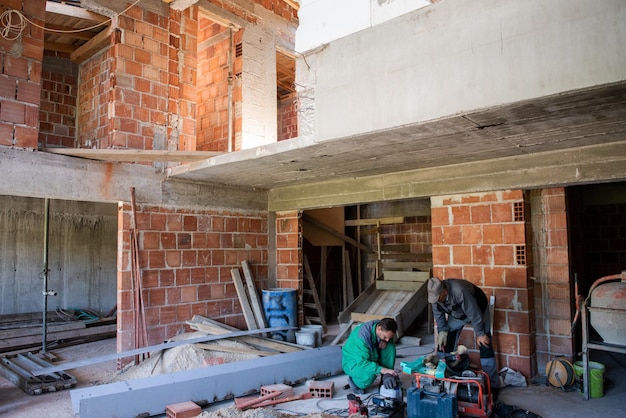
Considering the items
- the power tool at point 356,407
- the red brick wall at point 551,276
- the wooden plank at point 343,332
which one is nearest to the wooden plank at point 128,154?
the power tool at point 356,407

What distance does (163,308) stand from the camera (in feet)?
18.6

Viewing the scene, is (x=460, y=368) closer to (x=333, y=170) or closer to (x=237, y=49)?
(x=333, y=170)

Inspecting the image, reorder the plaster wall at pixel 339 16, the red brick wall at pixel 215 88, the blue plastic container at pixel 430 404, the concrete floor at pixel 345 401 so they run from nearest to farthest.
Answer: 1. the plaster wall at pixel 339 16
2. the blue plastic container at pixel 430 404
3. the concrete floor at pixel 345 401
4. the red brick wall at pixel 215 88

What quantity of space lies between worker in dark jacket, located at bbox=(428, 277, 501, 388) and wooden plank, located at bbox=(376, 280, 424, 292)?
2609 mm

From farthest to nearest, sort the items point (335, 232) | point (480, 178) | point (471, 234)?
1. point (335, 232)
2. point (471, 234)
3. point (480, 178)

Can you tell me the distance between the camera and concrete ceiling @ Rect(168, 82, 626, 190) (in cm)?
295

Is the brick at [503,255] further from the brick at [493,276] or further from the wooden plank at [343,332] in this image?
the wooden plank at [343,332]

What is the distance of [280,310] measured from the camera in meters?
6.42

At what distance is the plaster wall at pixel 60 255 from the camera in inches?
307

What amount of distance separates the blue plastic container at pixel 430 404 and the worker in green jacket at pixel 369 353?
21.9 inches

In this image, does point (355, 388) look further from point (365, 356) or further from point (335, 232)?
point (335, 232)

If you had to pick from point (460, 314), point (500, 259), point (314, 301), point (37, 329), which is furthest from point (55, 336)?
point (500, 259)

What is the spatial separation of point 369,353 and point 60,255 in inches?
255

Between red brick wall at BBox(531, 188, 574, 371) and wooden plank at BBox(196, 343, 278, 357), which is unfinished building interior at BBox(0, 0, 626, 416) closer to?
red brick wall at BBox(531, 188, 574, 371)
